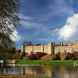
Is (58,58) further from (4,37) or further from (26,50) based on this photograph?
(4,37)

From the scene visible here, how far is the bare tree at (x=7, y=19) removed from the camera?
27.7 meters

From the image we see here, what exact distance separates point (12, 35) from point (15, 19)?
1350mm

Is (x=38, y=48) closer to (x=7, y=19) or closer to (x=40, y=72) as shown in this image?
(x=40, y=72)

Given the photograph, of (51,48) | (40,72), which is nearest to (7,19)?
(40,72)

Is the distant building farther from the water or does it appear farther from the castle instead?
the water

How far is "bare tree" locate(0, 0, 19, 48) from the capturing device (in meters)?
27.7

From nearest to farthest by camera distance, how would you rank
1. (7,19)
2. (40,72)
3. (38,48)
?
(7,19)
(40,72)
(38,48)

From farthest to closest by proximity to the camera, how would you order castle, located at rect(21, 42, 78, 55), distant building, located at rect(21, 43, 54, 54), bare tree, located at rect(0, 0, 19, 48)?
distant building, located at rect(21, 43, 54, 54)
castle, located at rect(21, 42, 78, 55)
bare tree, located at rect(0, 0, 19, 48)

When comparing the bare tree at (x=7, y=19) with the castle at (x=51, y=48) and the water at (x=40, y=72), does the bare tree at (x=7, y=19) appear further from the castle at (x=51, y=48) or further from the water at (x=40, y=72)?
the castle at (x=51, y=48)

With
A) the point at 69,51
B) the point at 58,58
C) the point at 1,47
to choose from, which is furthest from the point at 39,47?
the point at 1,47

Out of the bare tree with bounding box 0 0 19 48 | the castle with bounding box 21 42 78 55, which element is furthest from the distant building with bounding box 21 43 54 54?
the bare tree with bounding box 0 0 19 48

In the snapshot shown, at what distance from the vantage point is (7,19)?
28156 mm

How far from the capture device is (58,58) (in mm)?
124000

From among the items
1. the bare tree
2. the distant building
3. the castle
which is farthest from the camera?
the distant building
